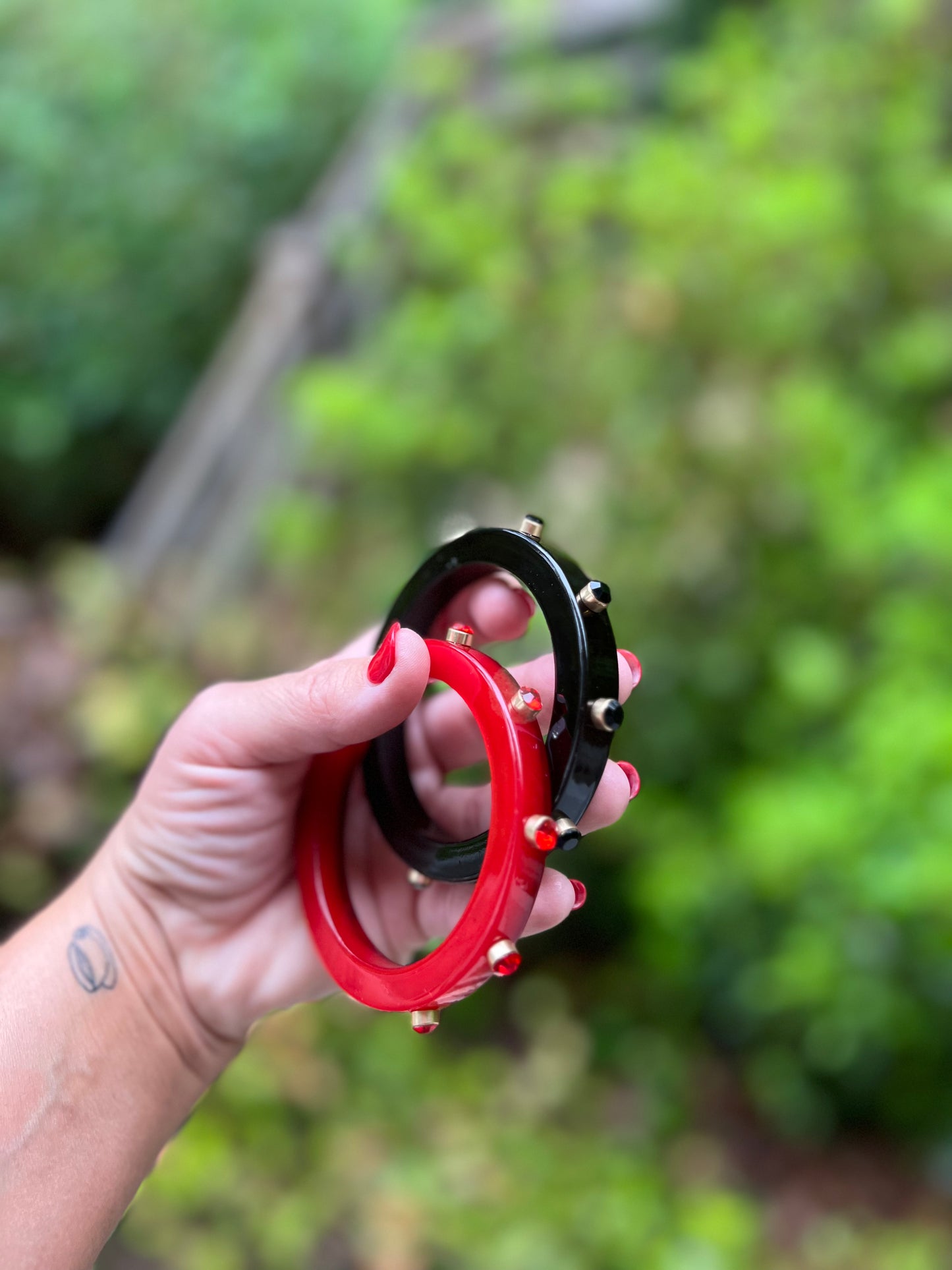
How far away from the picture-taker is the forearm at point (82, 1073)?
88cm

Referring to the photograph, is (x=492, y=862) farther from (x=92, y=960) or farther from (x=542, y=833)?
(x=92, y=960)

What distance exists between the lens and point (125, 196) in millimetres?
3473

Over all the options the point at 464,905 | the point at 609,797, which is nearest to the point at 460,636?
the point at 609,797

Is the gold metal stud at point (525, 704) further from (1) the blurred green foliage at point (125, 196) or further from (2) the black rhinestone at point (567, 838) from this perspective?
(1) the blurred green foliage at point (125, 196)

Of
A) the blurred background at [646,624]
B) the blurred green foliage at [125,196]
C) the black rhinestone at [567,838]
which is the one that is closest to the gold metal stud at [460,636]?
the black rhinestone at [567,838]

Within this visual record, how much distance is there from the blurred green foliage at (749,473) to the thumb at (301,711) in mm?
1166

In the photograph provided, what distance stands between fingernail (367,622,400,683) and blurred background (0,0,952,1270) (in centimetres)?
116

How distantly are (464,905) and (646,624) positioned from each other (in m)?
1.39

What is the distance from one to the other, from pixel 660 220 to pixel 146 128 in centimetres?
211

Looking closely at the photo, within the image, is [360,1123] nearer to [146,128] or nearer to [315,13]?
[146,128]

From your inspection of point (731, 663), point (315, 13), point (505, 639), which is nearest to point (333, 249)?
point (315, 13)

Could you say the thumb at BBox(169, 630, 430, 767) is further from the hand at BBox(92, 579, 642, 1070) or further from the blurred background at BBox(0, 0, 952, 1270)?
the blurred background at BBox(0, 0, 952, 1270)

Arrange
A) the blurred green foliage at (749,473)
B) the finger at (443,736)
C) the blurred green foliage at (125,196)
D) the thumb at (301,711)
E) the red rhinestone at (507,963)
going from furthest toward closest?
the blurred green foliage at (125,196) → the blurred green foliage at (749,473) → the finger at (443,736) → the thumb at (301,711) → the red rhinestone at (507,963)

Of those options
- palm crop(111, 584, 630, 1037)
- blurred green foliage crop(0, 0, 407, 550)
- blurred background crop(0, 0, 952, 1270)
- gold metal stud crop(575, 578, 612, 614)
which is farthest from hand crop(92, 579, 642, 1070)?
blurred green foliage crop(0, 0, 407, 550)
